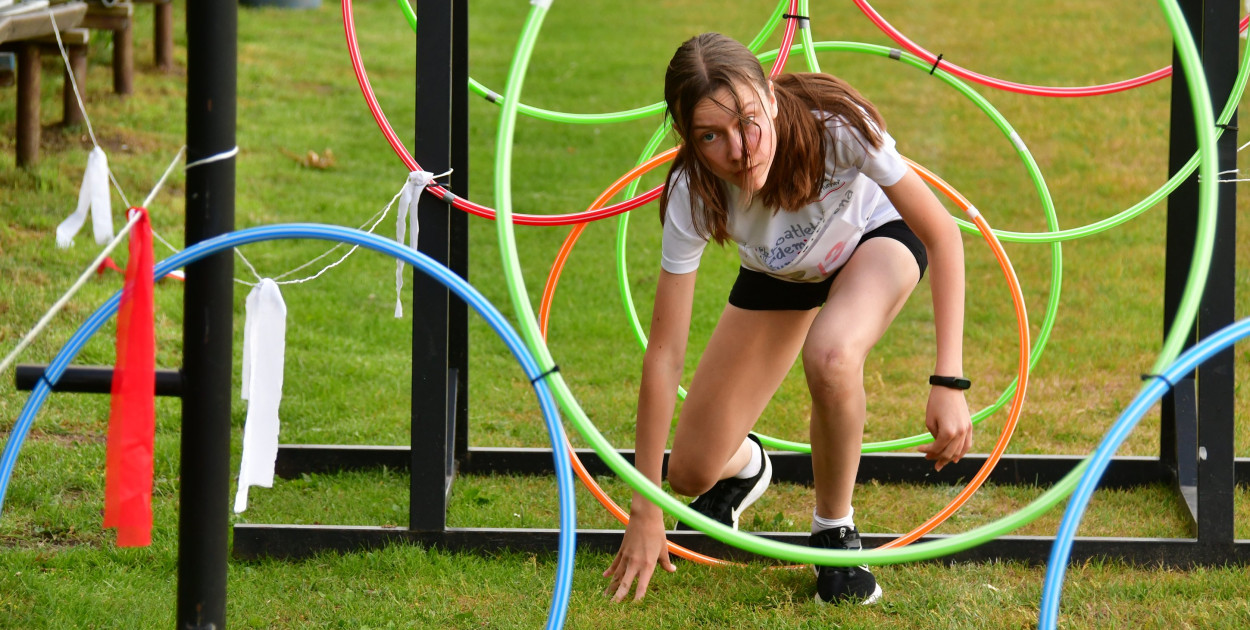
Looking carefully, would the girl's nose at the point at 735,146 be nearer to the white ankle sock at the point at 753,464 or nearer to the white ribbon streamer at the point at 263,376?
the white ribbon streamer at the point at 263,376

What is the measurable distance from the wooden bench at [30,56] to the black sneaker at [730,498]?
3.99m

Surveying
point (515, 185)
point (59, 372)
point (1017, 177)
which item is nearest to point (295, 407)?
point (59, 372)

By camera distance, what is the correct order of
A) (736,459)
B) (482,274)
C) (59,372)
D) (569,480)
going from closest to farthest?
(569,480) < (59,372) < (736,459) < (482,274)

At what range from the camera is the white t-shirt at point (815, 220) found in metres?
2.76

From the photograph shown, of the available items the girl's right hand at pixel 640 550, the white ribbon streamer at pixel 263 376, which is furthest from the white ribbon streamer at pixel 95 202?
the girl's right hand at pixel 640 550

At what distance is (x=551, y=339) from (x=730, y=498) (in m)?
2.10

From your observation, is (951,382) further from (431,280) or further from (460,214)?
(460,214)

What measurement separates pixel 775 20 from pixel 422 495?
5.98 ft

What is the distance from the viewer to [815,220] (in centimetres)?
294

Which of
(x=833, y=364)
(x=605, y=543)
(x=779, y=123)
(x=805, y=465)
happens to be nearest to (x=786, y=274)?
(x=833, y=364)

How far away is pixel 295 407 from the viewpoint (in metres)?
4.32

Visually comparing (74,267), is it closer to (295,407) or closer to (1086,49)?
(295,407)

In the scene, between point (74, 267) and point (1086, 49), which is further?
point (1086, 49)

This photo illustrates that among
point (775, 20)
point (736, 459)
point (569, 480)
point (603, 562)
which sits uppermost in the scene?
Result: point (775, 20)
